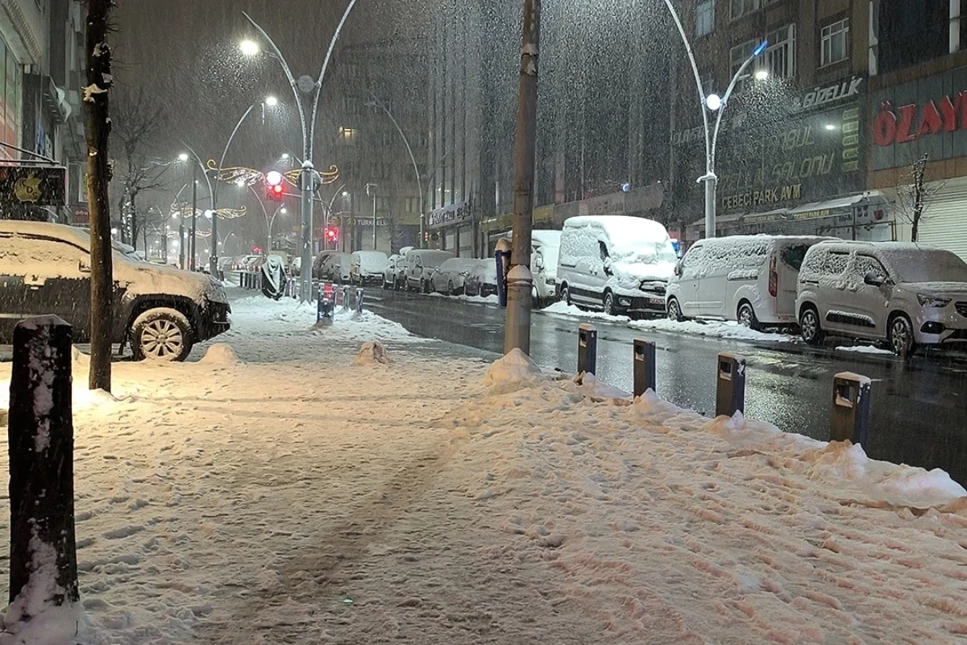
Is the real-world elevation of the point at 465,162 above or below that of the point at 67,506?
above

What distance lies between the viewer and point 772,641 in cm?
338

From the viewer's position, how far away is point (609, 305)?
79.8ft

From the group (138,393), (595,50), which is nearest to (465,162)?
(595,50)

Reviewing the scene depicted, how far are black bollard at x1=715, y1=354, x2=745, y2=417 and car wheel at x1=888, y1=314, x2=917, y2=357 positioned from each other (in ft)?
27.6

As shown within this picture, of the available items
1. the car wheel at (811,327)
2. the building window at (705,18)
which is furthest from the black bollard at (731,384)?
the building window at (705,18)

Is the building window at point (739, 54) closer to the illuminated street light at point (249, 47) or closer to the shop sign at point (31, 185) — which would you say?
the illuminated street light at point (249, 47)

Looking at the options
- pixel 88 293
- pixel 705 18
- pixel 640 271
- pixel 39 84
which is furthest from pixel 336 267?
pixel 88 293

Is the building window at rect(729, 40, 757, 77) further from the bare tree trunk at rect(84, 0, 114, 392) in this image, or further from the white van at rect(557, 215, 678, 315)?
the bare tree trunk at rect(84, 0, 114, 392)

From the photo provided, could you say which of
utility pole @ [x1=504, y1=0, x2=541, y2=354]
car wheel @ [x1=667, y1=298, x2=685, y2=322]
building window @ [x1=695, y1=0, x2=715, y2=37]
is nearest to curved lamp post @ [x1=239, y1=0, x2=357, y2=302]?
car wheel @ [x1=667, y1=298, x2=685, y2=322]

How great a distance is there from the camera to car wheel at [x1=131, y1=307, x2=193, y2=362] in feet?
38.3

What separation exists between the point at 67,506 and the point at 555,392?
602cm

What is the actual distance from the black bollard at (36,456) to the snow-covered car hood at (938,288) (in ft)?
46.6

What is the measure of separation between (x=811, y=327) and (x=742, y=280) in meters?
2.42

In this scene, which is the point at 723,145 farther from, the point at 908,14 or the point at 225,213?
the point at 225,213
